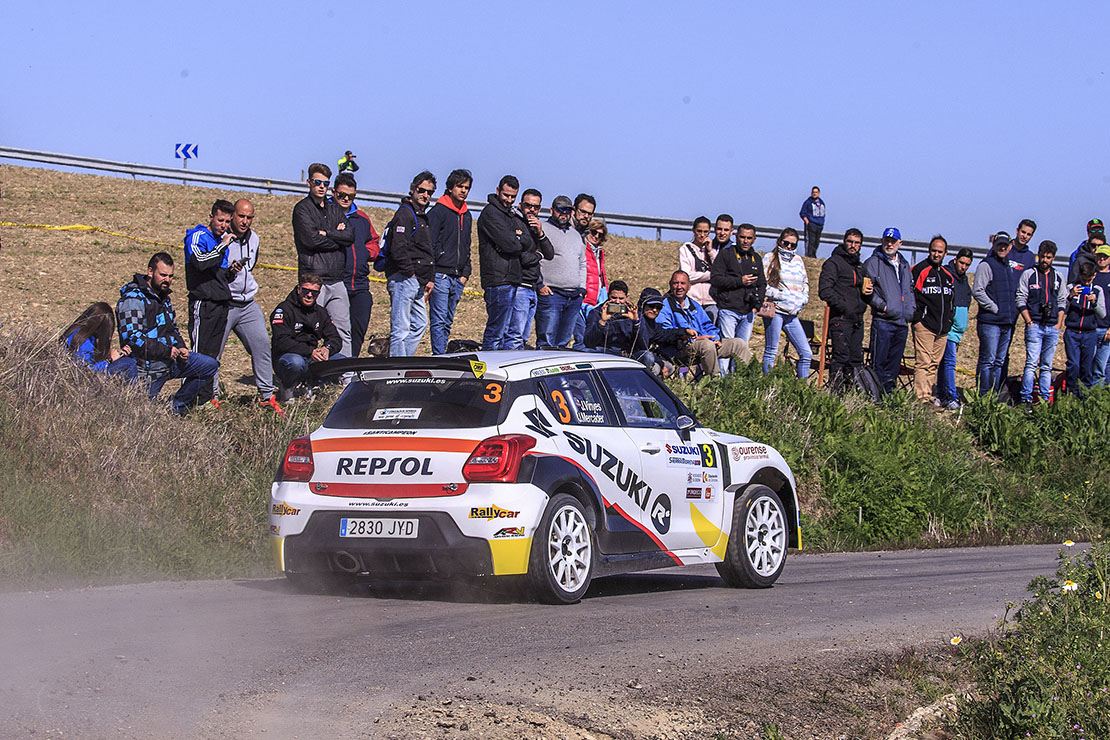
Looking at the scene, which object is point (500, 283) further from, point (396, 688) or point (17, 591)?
point (396, 688)

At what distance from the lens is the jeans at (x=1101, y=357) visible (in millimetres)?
21597

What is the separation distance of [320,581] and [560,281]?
737cm

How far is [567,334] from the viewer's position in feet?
56.6

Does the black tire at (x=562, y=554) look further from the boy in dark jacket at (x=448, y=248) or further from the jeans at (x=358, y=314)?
the jeans at (x=358, y=314)

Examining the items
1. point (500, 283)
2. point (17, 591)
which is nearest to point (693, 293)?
point (500, 283)

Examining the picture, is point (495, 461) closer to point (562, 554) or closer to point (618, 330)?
point (562, 554)

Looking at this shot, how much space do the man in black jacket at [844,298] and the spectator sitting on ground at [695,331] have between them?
87.3 inches

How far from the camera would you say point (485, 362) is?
979cm

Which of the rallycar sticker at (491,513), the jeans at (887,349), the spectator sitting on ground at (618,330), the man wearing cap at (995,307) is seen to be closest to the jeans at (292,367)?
the spectator sitting on ground at (618,330)

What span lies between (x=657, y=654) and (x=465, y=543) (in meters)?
1.82

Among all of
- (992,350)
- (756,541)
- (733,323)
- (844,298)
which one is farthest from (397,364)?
(992,350)

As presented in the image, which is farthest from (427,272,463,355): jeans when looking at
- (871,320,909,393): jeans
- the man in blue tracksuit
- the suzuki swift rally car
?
the man in blue tracksuit

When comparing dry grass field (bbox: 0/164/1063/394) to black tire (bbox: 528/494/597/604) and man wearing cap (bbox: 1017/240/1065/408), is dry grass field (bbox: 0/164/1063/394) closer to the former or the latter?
man wearing cap (bbox: 1017/240/1065/408)

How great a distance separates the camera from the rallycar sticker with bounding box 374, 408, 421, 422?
9602 millimetres
